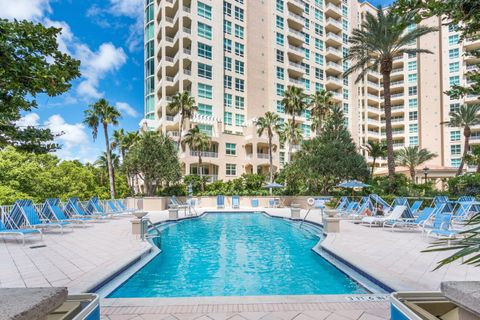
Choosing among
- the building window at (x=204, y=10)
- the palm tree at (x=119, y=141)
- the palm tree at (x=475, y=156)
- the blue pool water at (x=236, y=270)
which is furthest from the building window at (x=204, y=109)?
the blue pool water at (x=236, y=270)

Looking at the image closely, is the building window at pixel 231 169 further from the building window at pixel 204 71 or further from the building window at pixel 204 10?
the building window at pixel 204 10

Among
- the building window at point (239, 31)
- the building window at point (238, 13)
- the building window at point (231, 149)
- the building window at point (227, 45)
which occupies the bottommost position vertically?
the building window at point (231, 149)

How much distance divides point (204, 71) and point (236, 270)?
36.2 meters

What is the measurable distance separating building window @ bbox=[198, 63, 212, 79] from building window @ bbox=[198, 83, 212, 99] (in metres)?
1.22

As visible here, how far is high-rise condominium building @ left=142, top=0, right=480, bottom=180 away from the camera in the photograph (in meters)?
40.2

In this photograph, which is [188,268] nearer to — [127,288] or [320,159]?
[127,288]

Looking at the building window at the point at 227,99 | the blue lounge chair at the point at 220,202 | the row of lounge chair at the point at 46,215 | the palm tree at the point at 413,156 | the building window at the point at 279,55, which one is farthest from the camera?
the building window at the point at 279,55

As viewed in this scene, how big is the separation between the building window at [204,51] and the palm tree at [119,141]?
15025 mm

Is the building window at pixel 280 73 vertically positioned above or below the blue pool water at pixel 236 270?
above

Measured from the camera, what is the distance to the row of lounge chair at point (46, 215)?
10.5 meters

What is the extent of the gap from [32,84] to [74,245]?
345 inches

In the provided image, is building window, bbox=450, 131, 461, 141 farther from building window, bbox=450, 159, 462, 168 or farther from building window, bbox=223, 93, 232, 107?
building window, bbox=223, 93, 232, 107

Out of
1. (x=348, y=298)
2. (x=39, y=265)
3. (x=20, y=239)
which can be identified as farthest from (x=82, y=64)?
(x=20, y=239)

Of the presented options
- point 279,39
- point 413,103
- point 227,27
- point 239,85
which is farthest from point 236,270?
point 413,103
